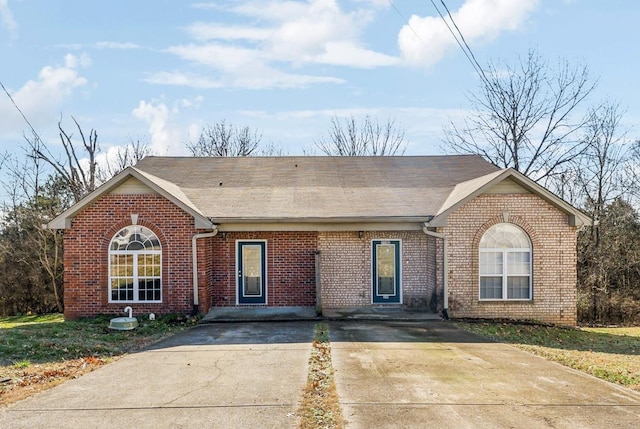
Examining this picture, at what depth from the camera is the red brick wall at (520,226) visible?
552 inches

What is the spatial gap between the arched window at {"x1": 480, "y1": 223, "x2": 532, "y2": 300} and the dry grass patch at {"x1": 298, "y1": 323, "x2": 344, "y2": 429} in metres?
6.45

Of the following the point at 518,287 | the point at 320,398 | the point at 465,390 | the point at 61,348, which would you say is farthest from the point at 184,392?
the point at 518,287

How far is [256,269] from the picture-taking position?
15.1m

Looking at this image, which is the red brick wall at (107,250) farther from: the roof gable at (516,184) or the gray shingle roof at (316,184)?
the roof gable at (516,184)

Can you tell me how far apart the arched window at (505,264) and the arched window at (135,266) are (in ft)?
30.3

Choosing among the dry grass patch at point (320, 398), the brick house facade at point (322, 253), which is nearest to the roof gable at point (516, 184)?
the brick house facade at point (322, 253)

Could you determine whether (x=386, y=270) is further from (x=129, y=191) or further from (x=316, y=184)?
(x=129, y=191)

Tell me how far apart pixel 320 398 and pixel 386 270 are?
8552mm

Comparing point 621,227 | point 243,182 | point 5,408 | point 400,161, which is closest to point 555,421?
point 5,408

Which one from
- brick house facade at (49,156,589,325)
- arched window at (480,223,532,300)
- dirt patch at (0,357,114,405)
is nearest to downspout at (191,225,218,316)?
Answer: brick house facade at (49,156,589,325)

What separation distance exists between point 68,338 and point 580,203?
24882 millimetres

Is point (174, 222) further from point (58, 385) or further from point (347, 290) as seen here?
point (58, 385)

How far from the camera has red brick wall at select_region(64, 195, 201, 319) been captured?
13.9 meters

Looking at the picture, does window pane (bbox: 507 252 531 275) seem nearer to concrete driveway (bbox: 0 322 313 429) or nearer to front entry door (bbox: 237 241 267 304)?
concrete driveway (bbox: 0 322 313 429)
